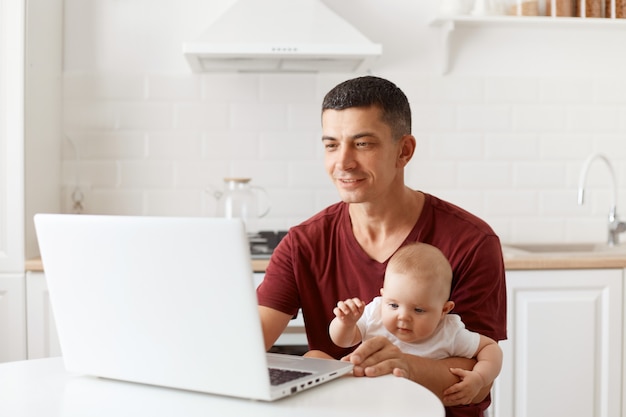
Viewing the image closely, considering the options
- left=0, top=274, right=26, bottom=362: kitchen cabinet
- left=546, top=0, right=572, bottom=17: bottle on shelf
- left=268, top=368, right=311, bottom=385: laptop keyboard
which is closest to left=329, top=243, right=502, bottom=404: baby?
left=268, top=368, right=311, bottom=385: laptop keyboard

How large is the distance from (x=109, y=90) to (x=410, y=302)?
2.05 m

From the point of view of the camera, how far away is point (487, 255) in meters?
1.75

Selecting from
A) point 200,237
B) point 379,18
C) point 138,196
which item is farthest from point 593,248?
point 200,237

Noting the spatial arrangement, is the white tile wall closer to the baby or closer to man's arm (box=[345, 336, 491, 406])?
the baby

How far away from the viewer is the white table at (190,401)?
1140 millimetres

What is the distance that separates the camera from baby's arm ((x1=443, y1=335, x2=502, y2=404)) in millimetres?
1515

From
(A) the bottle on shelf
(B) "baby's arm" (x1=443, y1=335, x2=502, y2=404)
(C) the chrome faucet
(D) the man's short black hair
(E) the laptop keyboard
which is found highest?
(A) the bottle on shelf

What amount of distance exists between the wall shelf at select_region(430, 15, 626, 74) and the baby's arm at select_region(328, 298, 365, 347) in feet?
6.33

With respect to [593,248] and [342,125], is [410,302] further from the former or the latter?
[593,248]

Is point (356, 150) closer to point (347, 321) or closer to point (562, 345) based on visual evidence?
point (347, 321)

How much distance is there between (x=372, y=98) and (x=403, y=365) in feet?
1.89

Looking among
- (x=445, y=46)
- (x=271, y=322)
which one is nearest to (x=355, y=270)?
(x=271, y=322)

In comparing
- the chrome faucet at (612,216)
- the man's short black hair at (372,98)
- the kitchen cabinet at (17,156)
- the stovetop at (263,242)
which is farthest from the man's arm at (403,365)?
the chrome faucet at (612,216)

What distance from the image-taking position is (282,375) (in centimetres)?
127
